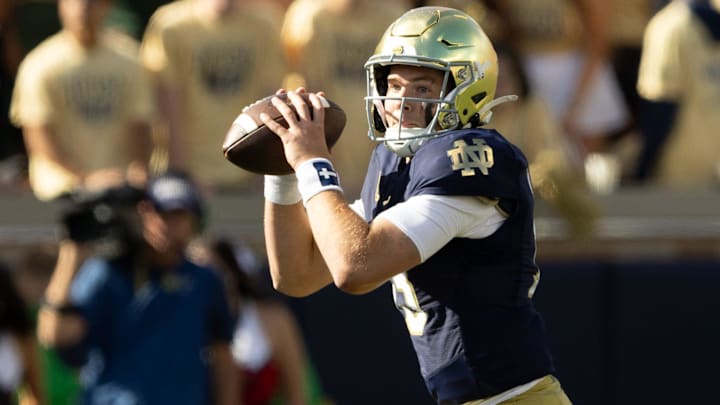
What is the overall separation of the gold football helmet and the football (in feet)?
0.33

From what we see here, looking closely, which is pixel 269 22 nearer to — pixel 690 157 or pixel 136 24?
pixel 136 24

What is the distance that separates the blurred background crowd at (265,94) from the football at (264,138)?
2.96 metres

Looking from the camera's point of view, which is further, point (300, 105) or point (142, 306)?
point (142, 306)

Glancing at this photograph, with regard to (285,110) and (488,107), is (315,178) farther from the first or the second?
(488,107)

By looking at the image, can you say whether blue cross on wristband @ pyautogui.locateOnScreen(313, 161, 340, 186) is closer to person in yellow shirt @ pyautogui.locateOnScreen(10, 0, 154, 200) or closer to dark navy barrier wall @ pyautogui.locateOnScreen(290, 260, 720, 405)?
person in yellow shirt @ pyautogui.locateOnScreen(10, 0, 154, 200)

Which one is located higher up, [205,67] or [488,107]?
[488,107]

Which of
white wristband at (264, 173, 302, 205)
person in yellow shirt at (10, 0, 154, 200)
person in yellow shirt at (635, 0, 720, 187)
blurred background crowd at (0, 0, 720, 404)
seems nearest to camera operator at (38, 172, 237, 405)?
blurred background crowd at (0, 0, 720, 404)

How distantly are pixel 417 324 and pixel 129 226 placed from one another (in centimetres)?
308

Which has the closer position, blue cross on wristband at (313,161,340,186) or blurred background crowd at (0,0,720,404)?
blue cross on wristband at (313,161,340,186)

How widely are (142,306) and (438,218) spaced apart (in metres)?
3.21

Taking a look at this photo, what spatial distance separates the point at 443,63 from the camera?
378cm

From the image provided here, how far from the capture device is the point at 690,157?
26.4 feet

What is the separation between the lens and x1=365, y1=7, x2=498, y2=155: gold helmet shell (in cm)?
377

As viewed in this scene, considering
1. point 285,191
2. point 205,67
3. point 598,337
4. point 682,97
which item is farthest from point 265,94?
point 285,191
